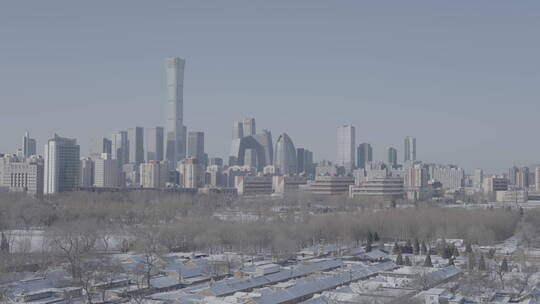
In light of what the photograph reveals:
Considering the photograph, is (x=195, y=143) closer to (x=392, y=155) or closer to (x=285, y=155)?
(x=285, y=155)

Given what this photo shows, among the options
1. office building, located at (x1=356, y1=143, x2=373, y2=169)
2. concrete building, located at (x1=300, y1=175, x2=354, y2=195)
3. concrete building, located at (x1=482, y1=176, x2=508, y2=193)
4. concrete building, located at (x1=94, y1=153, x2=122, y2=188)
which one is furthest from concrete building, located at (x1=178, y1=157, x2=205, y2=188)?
office building, located at (x1=356, y1=143, x2=373, y2=169)

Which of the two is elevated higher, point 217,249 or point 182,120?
point 182,120

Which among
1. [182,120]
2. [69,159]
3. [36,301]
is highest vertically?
[182,120]

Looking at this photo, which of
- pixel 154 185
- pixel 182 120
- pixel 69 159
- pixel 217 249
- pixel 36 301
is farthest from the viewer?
pixel 182 120

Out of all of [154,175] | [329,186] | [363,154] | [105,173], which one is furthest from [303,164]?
[329,186]

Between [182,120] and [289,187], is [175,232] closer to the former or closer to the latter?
[289,187]

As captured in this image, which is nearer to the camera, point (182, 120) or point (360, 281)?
point (360, 281)

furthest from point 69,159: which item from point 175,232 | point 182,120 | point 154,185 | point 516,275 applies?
point 182,120
